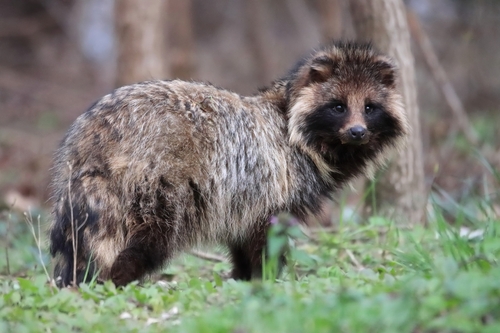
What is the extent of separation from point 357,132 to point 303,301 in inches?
84.4

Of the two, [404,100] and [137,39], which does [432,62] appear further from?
[137,39]

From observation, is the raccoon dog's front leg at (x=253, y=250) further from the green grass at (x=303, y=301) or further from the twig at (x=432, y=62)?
the twig at (x=432, y=62)

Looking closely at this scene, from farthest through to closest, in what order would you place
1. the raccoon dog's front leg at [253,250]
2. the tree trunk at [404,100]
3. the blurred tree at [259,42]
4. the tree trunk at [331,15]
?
the blurred tree at [259,42] < the tree trunk at [331,15] < the tree trunk at [404,100] < the raccoon dog's front leg at [253,250]

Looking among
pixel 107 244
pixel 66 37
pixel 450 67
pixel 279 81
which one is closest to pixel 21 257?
pixel 107 244

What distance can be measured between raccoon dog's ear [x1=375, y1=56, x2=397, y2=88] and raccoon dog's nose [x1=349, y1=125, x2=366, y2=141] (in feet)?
1.96

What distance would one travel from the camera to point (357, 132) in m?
5.54

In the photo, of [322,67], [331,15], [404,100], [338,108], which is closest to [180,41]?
[331,15]

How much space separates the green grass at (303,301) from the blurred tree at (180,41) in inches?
268

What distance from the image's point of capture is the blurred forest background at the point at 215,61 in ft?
37.3

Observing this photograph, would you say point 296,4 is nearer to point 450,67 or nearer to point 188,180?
point 450,67

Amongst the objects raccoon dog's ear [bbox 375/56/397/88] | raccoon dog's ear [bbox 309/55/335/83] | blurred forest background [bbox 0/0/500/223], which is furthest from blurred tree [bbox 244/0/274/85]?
raccoon dog's ear [bbox 309/55/335/83]

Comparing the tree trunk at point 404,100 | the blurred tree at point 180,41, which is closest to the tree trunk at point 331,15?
the blurred tree at point 180,41

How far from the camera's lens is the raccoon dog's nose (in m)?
5.54

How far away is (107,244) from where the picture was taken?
4.94m
